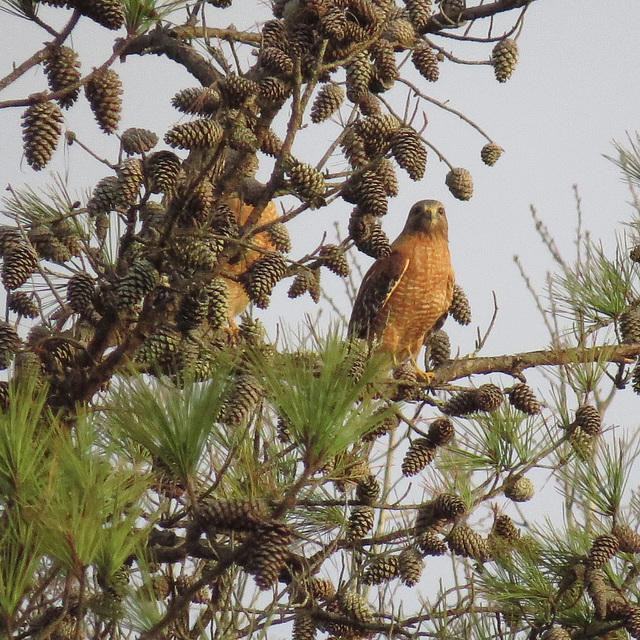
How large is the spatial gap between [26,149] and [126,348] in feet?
1.77

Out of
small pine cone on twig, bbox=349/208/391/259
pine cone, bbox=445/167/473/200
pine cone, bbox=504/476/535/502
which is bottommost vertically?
pine cone, bbox=504/476/535/502

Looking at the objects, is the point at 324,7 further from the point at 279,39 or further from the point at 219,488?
the point at 219,488

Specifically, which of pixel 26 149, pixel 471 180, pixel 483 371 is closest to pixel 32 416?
pixel 26 149

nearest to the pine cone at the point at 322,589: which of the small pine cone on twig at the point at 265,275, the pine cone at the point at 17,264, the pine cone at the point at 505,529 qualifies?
the pine cone at the point at 505,529

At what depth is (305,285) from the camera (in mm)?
2783

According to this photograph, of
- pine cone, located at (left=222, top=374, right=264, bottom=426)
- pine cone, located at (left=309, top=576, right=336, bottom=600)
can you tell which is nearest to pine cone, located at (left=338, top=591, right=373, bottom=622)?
pine cone, located at (left=309, top=576, right=336, bottom=600)

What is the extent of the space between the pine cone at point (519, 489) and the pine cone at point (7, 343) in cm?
138

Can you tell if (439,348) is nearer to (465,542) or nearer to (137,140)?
(465,542)

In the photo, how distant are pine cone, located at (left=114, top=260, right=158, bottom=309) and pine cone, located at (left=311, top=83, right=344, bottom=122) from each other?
1.95ft

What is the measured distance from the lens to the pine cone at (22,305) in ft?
9.42

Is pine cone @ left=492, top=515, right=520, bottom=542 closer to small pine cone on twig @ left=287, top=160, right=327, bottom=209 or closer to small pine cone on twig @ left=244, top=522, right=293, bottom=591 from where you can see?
small pine cone on twig @ left=287, top=160, right=327, bottom=209

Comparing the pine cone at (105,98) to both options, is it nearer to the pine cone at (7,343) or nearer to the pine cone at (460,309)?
the pine cone at (7,343)

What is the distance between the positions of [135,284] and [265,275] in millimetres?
304

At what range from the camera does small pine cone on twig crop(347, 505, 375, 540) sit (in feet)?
8.56
